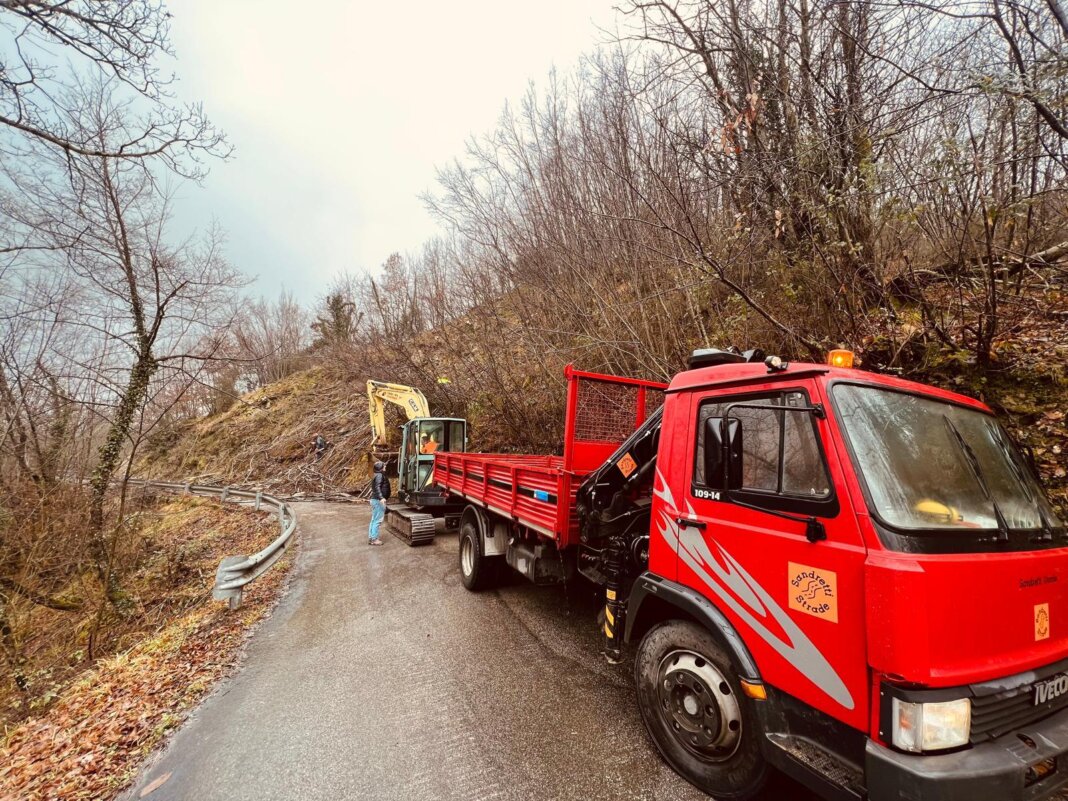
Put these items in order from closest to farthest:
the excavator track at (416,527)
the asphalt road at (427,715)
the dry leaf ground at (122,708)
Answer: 1. the asphalt road at (427,715)
2. the dry leaf ground at (122,708)
3. the excavator track at (416,527)

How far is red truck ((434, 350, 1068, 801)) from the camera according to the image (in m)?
1.70

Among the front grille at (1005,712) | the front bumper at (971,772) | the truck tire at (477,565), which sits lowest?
the truck tire at (477,565)

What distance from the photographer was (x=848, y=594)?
190 centimetres

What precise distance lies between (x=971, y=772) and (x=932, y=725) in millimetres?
165

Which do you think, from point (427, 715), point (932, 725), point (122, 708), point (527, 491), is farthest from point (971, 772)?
point (122, 708)

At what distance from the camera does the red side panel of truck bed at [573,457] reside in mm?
3898

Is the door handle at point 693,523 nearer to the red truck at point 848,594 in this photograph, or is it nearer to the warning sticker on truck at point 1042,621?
the red truck at point 848,594

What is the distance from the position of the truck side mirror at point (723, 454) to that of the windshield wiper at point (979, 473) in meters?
1.08

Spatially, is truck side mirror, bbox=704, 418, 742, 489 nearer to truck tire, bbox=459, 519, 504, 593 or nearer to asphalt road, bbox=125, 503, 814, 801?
asphalt road, bbox=125, 503, 814, 801

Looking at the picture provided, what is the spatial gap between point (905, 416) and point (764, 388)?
658 mm

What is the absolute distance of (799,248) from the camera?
5496mm

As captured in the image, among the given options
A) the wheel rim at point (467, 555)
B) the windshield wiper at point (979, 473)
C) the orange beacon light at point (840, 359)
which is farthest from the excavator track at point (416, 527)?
the windshield wiper at point (979, 473)

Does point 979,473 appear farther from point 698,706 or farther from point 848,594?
point 698,706

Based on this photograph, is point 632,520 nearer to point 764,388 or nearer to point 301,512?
point 764,388
